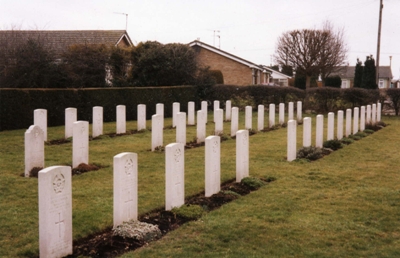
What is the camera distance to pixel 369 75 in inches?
1462

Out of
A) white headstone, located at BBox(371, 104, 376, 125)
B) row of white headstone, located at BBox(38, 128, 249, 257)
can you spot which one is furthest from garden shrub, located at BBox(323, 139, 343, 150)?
white headstone, located at BBox(371, 104, 376, 125)

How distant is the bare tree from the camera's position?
173ft

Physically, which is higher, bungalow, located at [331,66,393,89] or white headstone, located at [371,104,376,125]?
bungalow, located at [331,66,393,89]

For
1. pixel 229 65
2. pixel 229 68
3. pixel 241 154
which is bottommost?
pixel 241 154

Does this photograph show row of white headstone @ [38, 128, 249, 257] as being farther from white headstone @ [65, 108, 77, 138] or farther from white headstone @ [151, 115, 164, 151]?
white headstone @ [65, 108, 77, 138]

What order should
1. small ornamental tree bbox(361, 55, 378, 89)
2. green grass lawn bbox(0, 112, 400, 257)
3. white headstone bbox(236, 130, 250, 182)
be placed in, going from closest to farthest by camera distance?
green grass lawn bbox(0, 112, 400, 257) < white headstone bbox(236, 130, 250, 182) < small ornamental tree bbox(361, 55, 378, 89)

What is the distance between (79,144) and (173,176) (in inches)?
173

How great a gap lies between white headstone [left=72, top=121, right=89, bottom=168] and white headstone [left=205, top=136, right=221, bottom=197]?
3834mm

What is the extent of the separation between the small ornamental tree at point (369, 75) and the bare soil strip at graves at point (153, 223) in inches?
1147

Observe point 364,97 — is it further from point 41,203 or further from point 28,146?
point 41,203

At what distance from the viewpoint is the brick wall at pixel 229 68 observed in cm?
4803

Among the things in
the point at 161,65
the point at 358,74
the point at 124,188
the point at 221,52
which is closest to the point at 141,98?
the point at 161,65

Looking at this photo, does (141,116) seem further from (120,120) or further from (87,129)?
(87,129)

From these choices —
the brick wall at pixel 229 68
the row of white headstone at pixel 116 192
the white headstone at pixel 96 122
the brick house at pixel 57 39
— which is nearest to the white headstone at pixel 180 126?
the white headstone at pixel 96 122
